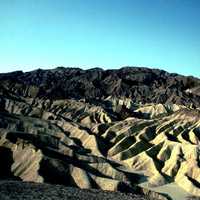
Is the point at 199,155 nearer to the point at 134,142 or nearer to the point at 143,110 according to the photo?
the point at 134,142

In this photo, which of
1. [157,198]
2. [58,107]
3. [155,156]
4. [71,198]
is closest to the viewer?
[71,198]

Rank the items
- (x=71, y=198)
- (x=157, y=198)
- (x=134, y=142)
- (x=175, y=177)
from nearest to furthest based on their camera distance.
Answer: (x=71, y=198), (x=157, y=198), (x=175, y=177), (x=134, y=142)

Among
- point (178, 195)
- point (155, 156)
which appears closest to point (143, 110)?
point (155, 156)

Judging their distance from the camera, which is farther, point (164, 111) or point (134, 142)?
point (164, 111)

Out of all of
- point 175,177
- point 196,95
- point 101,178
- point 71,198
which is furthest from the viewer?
point 196,95

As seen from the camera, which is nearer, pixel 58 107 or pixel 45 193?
pixel 45 193

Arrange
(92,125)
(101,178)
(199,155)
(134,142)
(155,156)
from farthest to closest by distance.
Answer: (92,125)
(134,142)
(155,156)
(199,155)
(101,178)

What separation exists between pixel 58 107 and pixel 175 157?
67.4 meters

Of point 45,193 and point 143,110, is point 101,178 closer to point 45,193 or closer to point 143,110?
point 45,193

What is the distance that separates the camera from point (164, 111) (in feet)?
465

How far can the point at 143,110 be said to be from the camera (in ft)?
481

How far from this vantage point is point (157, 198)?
5591 centimetres

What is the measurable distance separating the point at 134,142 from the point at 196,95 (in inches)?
3779

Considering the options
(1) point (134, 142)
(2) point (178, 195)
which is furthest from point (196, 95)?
(2) point (178, 195)
